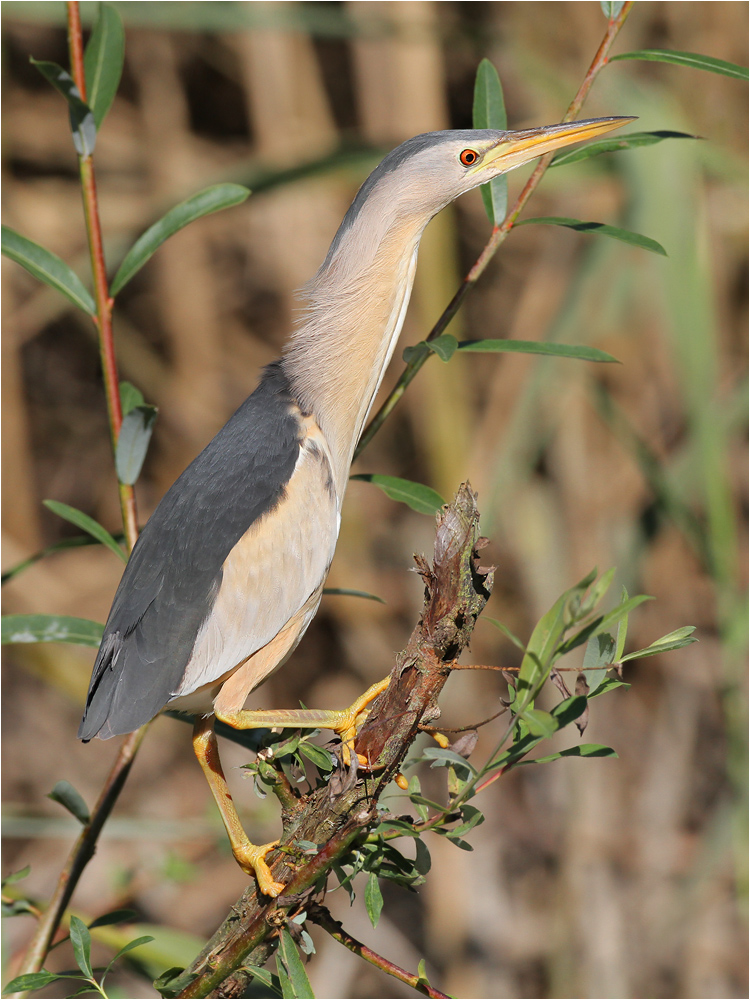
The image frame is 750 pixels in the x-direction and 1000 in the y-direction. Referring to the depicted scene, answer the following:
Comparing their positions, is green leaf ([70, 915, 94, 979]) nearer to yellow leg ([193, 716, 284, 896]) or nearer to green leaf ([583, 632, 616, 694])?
yellow leg ([193, 716, 284, 896])

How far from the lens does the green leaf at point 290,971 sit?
0.82m

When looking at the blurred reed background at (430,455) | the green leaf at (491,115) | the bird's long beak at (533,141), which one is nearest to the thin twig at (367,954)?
the green leaf at (491,115)

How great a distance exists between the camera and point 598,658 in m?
0.74

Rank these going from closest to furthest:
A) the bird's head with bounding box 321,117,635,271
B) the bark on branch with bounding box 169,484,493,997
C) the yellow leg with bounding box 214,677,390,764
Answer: the bark on branch with bounding box 169,484,493,997 < the yellow leg with bounding box 214,677,390,764 < the bird's head with bounding box 321,117,635,271

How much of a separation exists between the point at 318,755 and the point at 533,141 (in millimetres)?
863

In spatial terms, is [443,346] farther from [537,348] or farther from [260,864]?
[260,864]

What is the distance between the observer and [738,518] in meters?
2.60

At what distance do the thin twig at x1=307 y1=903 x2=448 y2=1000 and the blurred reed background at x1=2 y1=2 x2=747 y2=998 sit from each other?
1141 millimetres

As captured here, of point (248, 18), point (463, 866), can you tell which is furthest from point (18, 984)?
point (463, 866)

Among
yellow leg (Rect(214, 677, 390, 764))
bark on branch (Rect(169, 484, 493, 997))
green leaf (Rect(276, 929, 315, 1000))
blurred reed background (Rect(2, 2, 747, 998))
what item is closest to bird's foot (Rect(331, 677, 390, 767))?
yellow leg (Rect(214, 677, 390, 764))

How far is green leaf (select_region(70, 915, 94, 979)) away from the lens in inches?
33.4

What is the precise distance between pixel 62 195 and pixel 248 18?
1401 millimetres

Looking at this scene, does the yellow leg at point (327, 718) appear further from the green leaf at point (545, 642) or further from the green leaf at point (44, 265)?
the green leaf at point (44, 265)

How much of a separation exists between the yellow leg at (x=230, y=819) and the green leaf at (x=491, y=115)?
772mm
